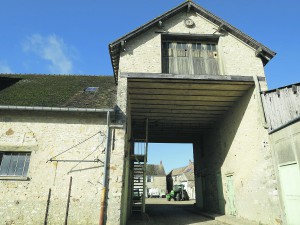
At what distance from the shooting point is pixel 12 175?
8406 mm

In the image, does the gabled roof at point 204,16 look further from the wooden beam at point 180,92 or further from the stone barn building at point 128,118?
the wooden beam at point 180,92

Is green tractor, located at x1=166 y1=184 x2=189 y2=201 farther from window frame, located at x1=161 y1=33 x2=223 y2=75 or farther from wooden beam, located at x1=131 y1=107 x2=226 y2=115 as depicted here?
window frame, located at x1=161 y1=33 x2=223 y2=75

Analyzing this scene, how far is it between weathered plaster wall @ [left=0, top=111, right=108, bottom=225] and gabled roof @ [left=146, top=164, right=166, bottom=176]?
43099mm

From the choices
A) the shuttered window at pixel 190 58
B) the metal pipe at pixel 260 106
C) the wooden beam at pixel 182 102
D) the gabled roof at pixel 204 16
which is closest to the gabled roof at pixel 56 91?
the wooden beam at pixel 182 102

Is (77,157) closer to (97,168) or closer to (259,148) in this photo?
(97,168)

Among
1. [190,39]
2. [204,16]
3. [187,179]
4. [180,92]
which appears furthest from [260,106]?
[187,179]

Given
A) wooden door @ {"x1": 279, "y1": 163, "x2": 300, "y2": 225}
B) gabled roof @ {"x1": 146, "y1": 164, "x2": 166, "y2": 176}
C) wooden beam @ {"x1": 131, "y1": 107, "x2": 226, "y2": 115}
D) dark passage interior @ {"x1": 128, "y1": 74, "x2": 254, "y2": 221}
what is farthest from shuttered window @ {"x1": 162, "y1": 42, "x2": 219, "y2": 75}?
gabled roof @ {"x1": 146, "y1": 164, "x2": 166, "y2": 176}

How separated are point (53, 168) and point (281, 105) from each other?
8.38 meters

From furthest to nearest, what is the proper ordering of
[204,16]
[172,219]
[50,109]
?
1. [172,219]
2. [204,16]
3. [50,109]

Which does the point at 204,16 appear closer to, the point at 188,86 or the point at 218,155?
the point at 188,86

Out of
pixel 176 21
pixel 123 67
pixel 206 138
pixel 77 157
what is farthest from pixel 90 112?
pixel 206 138

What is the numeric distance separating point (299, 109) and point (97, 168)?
7047mm

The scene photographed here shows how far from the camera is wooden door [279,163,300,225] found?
7480mm

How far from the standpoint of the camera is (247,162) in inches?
407
